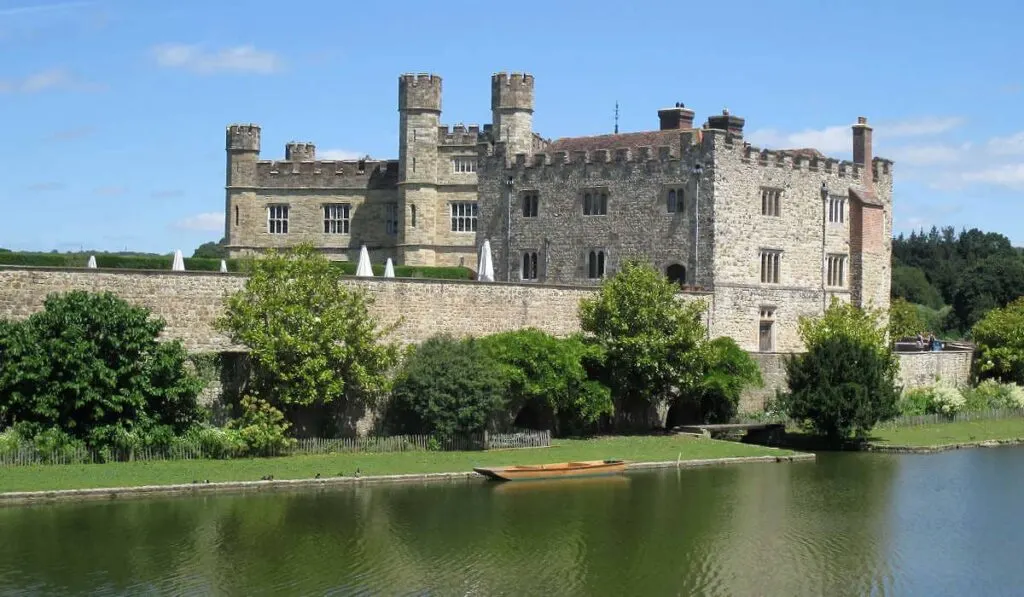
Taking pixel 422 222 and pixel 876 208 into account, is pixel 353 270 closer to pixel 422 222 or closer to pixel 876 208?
pixel 422 222

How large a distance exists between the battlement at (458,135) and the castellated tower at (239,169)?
8994 millimetres

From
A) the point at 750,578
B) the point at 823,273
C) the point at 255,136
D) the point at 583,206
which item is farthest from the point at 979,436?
the point at 255,136

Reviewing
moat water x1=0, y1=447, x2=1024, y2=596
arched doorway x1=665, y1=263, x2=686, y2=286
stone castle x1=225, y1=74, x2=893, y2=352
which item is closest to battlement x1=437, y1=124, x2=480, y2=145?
stone castle x1=225, y1=74, x2=893, y2=352

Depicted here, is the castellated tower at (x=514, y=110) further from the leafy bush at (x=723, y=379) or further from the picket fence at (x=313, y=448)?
the picket fence at (x=313, y=448)

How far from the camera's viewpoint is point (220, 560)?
28.6 metres

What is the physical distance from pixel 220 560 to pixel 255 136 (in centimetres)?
4214

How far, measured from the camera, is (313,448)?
40.1 meters

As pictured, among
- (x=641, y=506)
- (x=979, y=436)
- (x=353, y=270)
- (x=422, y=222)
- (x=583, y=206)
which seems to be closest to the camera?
(x=641, y=506)

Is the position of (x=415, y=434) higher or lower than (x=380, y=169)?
lower

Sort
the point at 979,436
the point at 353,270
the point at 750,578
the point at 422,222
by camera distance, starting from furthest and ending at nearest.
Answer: the point at 422,222, the point at 353,270, the point at 979,436, the point at 750,578

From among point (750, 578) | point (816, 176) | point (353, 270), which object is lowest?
point (750, 578)

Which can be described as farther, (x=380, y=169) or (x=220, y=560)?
(x=380, y=169)

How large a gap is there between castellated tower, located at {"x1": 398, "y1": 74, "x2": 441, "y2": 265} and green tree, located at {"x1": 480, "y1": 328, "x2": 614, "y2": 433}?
20579 millimetres

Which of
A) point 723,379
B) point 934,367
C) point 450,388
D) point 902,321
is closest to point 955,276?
point 902,321
